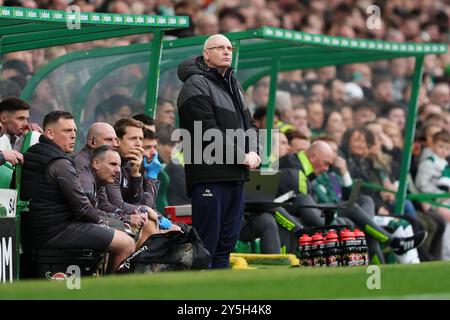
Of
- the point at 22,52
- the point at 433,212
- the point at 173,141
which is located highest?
the point at 22,52

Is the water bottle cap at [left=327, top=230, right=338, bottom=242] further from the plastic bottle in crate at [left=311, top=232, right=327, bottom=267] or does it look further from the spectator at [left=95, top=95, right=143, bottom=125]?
the spectator at [left=95, top=95, right=143, bottom=125]

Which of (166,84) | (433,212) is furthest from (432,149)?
(166,84)

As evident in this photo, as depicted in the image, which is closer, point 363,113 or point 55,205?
point 55,205

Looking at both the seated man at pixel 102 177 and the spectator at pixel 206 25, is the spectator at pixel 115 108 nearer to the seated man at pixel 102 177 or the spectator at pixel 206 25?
the seated man at pixel 102 177

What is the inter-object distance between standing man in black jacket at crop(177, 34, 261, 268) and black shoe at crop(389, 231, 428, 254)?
177 inches

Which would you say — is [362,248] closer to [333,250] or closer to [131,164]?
[333,250]

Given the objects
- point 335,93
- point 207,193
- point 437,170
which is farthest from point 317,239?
point 335,93

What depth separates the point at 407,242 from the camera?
15828mm

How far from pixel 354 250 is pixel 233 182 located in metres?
1.67

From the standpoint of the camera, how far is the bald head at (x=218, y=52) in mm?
11523

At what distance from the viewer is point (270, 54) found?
1580 centimetres

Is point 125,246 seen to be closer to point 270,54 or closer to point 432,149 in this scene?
point 270,54

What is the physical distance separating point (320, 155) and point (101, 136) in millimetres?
4139

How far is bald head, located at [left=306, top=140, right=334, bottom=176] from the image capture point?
15391mm
